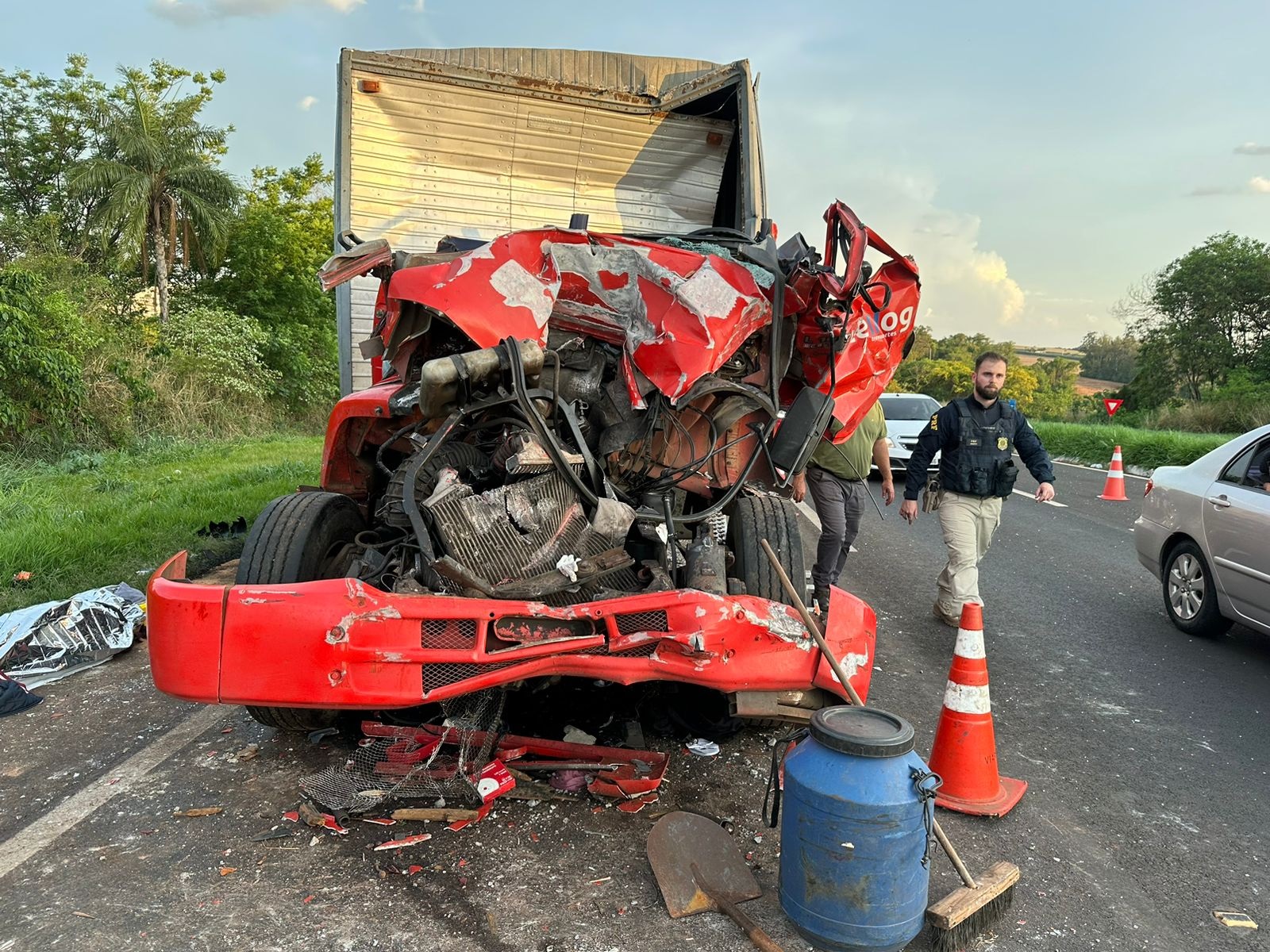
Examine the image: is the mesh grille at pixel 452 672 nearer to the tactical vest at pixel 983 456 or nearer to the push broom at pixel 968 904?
the push broom at pixel 968 904

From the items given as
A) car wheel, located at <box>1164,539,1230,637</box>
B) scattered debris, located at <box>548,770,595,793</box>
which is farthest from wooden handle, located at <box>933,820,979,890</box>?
car wheel, located at <box>1164,539,1230,637</box>

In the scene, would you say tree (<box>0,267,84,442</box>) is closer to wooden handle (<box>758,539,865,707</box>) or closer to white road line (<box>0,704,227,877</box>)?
white road line (<box>0,704,227,877</box>)

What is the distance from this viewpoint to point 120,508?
309 inches

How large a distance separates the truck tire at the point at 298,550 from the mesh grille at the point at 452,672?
2.45 ft

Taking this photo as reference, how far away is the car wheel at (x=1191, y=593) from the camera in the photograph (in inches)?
207

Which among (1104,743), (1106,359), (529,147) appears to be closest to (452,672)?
(1104,743)

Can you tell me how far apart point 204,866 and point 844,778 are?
1.93m

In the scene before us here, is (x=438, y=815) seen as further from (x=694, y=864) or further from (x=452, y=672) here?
(x=694, y=864)

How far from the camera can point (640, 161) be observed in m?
6.73

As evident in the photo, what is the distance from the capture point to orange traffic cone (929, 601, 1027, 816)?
3129 mm

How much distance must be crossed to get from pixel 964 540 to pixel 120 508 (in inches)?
280

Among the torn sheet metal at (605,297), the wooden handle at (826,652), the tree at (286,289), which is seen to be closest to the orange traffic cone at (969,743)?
the wooden handle at (826,652)

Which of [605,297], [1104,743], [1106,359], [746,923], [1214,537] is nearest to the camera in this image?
[746,923]

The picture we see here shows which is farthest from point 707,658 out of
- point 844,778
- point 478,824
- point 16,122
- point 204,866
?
point 16,122
